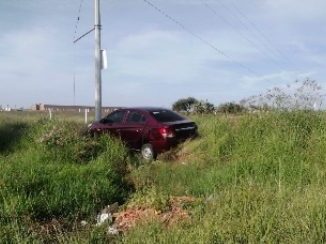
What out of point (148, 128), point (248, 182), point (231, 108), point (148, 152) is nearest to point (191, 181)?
point (248, 182)

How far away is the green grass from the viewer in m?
6.71

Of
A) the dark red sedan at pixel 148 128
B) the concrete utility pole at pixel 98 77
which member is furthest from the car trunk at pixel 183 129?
the concrete utility pole at pixel 98 77

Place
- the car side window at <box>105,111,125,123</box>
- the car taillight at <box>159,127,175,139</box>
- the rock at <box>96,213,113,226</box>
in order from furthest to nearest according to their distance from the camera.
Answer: the car side window at <box>105,111,125,123</box>, the car taillight at <box>159,127,175,139</box>, the rock at <box>96,213,113,226</box>

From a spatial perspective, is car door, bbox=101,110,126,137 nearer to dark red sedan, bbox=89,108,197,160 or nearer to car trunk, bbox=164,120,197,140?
dark red sedan, bbox=89,108,197,160

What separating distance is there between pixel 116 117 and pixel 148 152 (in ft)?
7.03

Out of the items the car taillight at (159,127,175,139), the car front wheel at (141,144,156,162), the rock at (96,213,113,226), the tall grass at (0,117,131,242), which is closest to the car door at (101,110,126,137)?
the car front wheel at (141,144,156,162)

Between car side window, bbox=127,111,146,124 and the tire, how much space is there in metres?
0.83

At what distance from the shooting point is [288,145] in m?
12.2

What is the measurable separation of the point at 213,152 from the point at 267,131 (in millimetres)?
1451

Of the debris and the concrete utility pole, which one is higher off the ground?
the concrete utility pole

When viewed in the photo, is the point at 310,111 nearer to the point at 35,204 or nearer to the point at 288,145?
the point at 288,145

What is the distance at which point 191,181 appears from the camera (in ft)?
39.3

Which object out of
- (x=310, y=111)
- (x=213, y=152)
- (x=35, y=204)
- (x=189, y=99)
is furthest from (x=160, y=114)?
(x=189, y=99)

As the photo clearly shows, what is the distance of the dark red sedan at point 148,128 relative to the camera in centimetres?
1588
